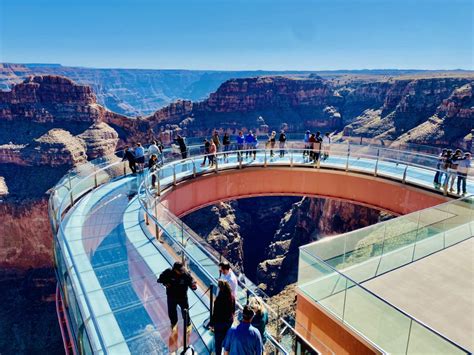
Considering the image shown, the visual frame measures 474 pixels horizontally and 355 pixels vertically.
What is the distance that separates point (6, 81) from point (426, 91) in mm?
198755

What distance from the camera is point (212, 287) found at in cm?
596

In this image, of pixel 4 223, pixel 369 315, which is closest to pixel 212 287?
pixel 369 315

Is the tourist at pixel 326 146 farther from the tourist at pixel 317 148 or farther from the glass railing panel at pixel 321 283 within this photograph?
the glass railing panel at pixel 321 283

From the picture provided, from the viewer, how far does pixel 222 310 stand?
5.19m

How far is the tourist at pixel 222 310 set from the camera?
5.14m

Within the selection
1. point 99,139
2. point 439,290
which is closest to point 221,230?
point 99,139

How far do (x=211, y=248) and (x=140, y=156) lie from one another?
370 inches

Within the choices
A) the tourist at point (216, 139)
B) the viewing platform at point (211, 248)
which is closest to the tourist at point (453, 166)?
the viewing platform at point (211, 248)

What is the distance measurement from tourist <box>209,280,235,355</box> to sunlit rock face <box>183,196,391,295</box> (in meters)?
33.2

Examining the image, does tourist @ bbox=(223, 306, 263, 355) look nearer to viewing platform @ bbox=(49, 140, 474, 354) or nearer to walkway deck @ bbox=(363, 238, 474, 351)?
viewing platform @ bbox=(49, 140, 474, 354)

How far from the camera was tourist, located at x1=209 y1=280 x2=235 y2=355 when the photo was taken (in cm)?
514

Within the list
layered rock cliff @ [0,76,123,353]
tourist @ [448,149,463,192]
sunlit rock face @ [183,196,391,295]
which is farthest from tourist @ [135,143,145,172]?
sunlit rock face @ [183,196,391,295]

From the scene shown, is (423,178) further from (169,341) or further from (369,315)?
(169,341)

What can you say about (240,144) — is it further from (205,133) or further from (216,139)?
(205,133)
